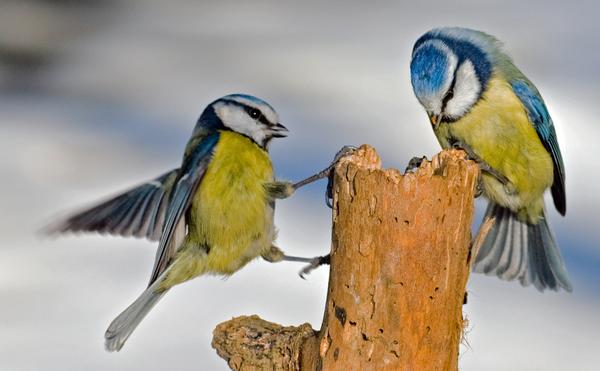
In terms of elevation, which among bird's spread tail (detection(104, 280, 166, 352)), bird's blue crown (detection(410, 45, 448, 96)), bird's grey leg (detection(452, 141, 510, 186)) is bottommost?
bird's spread tail (detection(104, 280, 166, 352))

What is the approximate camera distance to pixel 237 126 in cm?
232

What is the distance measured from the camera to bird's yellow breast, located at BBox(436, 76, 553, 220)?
7.34ft

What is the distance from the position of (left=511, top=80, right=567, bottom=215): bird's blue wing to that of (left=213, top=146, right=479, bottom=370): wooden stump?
79cm

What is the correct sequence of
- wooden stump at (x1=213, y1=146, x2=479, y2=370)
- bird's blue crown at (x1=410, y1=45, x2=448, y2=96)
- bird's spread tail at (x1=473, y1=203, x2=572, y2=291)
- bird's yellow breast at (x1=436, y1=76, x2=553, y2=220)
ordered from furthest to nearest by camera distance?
bird's spread tail at (x1=473, y1=203, x2=572, y2=291) → bird's yellow breast at (x1=436, y1=76, x2=553, y2=220) → bird's blue crown at (x1=410, y1=45, x2=448, y2=96) → wooden stump at (x1=213, y1=146, x2=479, y2=370)

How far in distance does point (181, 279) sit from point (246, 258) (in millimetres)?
190

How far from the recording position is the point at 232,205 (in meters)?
2.22

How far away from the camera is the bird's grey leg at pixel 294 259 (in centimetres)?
226

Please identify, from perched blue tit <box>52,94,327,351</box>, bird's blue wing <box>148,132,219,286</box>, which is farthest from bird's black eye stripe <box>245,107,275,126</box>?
bird's blue wing <box>148,132,219,286</box>

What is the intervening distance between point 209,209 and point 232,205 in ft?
0.22

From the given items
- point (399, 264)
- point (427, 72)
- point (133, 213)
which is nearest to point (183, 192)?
point (133, 213)

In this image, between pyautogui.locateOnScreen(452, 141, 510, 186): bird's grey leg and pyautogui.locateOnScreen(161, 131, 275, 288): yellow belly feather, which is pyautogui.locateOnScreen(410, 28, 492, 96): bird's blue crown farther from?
pyautogui.locateOnScreen(161, 131, 275, 288): yellow belly feather

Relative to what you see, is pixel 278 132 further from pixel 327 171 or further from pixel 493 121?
pixel 493 121

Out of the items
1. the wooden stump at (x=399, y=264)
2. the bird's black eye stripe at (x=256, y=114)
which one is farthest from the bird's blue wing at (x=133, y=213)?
the wooden stump at (x=399, y=264)

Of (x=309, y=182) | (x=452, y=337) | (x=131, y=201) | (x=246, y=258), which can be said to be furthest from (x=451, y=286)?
(x=131, y=201)
